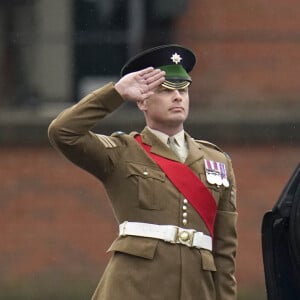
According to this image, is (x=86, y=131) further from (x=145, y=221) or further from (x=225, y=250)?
(x=225, y=250)

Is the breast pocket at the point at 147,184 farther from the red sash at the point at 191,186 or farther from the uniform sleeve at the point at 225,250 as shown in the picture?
the uniform sleeve at the point at 225,250

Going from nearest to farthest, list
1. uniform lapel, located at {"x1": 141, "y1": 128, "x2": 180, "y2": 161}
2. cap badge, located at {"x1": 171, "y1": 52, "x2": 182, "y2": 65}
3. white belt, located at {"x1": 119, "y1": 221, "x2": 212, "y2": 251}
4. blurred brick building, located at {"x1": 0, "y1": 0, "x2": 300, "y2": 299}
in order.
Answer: white belt, located at {"x1": 119, "y1": 221, "x2": 212, "y2": 251}, uniform lapel, located at {"x1": 141, "y1": 128, "x2": 180, "y2": 161}, cap badge, located at {"x1": 171, "y1": 52, "x2": 182, "y2": 65}, blurred brick building, located at {"x1": 0, "y1": 0, "x2": 300, "y2": 299}

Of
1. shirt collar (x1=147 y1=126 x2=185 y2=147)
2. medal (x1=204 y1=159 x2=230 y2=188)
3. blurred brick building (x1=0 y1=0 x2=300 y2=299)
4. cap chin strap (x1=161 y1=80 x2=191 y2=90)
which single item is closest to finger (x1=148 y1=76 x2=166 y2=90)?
cap chin strap (x1=161 y1=80 x2=191 y2=90)

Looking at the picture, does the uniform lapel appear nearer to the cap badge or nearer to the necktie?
the necktie

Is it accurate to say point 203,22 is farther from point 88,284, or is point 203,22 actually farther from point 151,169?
point 151,169

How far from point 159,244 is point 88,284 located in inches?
244

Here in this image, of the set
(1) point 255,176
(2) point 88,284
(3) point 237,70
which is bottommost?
(2) point 88,284

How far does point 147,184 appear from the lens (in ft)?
22.7

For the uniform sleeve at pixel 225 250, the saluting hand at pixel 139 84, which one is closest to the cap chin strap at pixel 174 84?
the saluting hand at pixel 139 84

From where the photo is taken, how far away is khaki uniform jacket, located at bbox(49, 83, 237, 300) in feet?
22.3

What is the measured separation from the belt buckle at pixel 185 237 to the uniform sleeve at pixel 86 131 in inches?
15.4

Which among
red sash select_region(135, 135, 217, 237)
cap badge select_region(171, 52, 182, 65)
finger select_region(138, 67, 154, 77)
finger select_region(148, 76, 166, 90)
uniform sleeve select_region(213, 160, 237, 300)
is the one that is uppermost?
cap badge select_region(171, 52, 182, 65)

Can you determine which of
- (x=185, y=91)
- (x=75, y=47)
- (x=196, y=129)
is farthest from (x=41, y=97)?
(x=185, y=91)

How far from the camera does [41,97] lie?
13.7m
